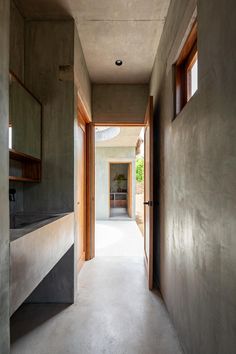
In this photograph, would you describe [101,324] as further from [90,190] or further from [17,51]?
[17,51]

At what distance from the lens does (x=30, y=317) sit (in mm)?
2041

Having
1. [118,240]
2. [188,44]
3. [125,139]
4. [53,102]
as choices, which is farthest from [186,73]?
[125,139]

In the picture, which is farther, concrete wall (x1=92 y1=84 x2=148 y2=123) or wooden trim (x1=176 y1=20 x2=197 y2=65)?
concrete wall (x1=92 y1=84 x2=148 y2=123)

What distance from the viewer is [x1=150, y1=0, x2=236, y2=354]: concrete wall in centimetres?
91

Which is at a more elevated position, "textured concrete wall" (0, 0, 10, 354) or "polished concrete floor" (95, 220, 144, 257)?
"textured concrete wall" (0, 0, 10, 354)

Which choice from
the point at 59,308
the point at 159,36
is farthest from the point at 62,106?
the point at 59,308

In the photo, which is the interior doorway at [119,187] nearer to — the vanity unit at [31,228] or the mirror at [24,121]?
the vanity unit at [31,228]

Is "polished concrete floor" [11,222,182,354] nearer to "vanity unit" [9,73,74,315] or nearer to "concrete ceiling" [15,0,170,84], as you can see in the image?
"vanity unit" [9,73,74,315]

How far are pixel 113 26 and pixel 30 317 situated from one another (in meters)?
3.01

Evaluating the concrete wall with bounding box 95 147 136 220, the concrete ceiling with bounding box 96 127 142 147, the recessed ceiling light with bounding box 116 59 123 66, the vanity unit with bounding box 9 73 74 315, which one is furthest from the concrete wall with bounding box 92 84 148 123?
the concrete wall with bounding box 95 147 136 220

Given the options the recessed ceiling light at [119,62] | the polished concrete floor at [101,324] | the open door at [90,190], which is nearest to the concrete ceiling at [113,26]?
the recessed ceiling light at [119,62]

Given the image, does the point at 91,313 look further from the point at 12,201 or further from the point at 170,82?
the point at 170,82

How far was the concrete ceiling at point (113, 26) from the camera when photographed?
6.81 feet

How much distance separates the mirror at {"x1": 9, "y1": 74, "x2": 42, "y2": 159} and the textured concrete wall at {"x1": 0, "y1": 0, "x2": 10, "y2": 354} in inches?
31.8
